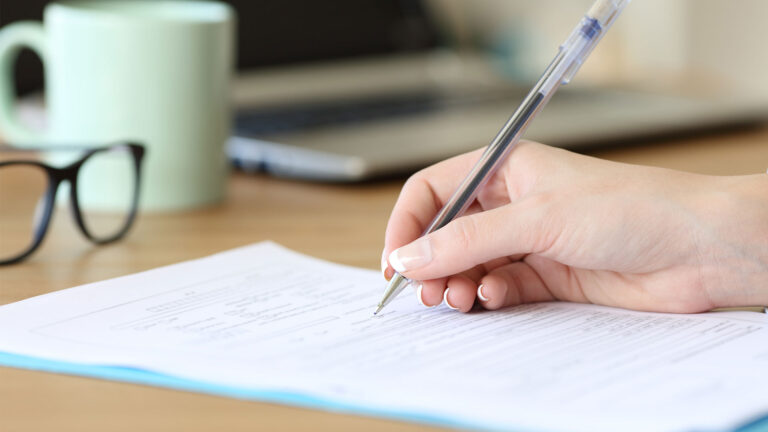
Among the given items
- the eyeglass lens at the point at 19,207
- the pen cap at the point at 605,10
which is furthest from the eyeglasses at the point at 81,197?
the pen cap at the point at 605,10

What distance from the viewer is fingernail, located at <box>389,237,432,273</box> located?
57 cm

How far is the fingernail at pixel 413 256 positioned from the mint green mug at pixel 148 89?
0.36 meters

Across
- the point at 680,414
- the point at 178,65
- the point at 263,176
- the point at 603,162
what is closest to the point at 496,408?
the point at 680,414

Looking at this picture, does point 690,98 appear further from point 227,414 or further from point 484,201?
point 227,414

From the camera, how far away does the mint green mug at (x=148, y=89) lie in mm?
845

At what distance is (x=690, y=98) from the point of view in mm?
1319

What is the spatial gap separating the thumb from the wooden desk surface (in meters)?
0.15

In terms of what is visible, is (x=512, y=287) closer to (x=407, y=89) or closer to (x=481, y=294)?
(x=481, y=294)

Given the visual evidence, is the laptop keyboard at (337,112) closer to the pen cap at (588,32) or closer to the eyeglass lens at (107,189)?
the eyeglass lens at (107,189)

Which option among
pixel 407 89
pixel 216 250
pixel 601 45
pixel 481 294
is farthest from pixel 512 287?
pixel 601 45

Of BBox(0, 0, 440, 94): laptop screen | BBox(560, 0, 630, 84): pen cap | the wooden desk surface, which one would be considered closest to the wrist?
BBox(560, 0, 630, 84): pen cap

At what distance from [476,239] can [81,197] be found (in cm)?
44

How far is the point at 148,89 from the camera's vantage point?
2.80ft

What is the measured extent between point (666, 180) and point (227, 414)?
0.30 m
